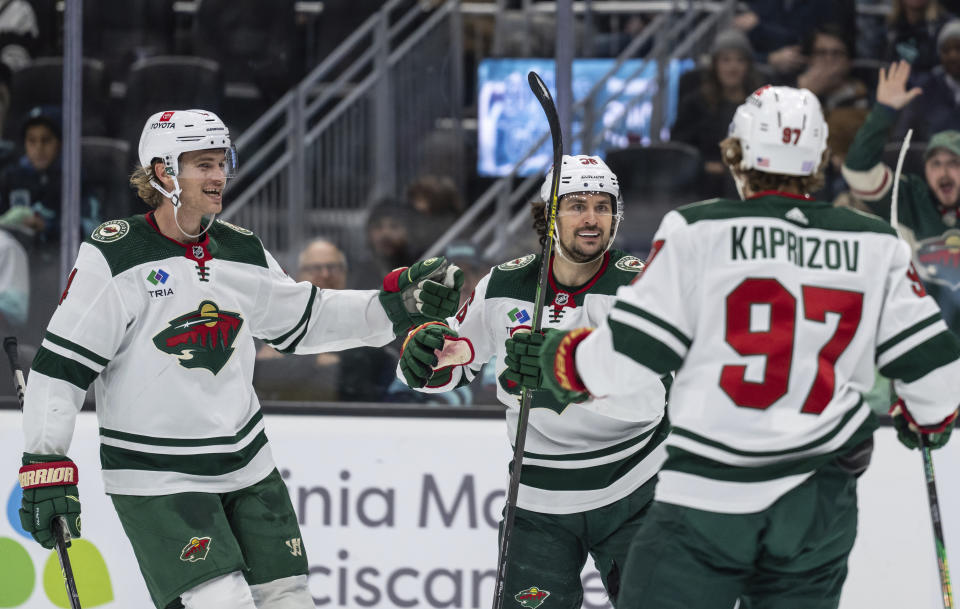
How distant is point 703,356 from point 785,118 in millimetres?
383

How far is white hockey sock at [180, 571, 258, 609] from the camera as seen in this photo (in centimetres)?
253

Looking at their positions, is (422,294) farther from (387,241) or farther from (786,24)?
(786,24)

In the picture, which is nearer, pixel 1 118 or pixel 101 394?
pixel 101 394

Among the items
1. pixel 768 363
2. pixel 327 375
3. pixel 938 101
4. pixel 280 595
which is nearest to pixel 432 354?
pixel 280 595

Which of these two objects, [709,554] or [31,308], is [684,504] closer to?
[709,554]

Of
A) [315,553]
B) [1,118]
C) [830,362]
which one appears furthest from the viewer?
[1,118]

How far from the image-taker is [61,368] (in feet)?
8.27

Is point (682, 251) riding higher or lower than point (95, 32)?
lower

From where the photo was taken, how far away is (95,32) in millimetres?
5301

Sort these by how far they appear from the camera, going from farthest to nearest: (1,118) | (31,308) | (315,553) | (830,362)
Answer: (1,118) < (31,308) < (315,553) < (830,362)

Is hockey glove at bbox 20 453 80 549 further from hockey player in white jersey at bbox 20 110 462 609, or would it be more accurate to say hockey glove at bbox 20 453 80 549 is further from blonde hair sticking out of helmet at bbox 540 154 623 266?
blonde hair sticking out of helmet at bbox 540 154 623 266

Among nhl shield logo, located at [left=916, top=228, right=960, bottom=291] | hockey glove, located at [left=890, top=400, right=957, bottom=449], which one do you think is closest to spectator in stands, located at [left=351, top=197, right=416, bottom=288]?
nhl shield logo, located at [left=916, top=228, right=960, bottom=291]

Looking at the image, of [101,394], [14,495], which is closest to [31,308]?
[14,495]

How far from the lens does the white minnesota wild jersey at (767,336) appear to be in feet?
6.39
